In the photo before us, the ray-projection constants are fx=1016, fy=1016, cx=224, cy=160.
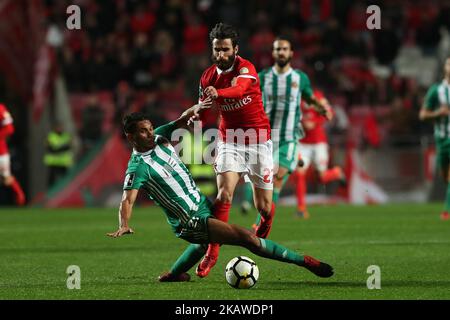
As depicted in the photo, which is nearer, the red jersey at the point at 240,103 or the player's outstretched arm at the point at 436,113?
the red jersey at the point at 240,103

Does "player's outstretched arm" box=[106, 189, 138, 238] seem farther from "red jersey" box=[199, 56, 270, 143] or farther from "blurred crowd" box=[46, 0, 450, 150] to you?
"blurred crowd" box=[46, 0, 450, 150]

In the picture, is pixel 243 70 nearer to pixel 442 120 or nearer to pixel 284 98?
A: pixel 284 98

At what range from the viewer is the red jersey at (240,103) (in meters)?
8.50

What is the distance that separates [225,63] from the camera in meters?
8.38

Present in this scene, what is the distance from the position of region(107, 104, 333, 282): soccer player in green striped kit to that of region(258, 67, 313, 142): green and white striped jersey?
4.15 meters

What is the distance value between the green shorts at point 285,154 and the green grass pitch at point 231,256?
0.84 meters

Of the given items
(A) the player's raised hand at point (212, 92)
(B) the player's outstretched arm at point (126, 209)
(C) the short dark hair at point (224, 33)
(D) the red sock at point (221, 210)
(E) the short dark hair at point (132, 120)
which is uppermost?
(C) the short dark hair at point (224, 33)

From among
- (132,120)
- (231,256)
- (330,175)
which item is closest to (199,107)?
(132,120)

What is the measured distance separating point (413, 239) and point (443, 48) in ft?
35.2

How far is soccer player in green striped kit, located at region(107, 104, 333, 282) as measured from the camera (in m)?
7.25

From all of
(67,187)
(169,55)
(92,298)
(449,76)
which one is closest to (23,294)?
(92,298)

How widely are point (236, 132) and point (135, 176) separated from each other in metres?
1.83

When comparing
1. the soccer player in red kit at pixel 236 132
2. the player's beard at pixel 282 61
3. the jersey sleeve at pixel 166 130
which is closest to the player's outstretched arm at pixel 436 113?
the player's beard at pixel 282 61

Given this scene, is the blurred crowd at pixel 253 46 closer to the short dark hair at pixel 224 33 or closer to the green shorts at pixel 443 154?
the green shorts at pixel 443 154
